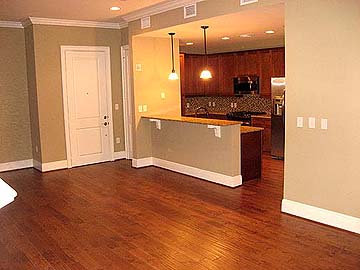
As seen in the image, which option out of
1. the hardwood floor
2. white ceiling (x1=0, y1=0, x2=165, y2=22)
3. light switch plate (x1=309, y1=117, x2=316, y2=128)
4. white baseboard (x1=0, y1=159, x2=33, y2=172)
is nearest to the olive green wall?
white ceiling (x1=0, y1=0, x2=165, y2=22)

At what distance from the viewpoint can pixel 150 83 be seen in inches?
300

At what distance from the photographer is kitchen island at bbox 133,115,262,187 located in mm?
6027

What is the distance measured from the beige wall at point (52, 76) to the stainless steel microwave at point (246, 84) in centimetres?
359

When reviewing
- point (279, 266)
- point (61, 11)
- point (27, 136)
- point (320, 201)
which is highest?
point (61, 11)

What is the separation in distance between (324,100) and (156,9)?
3265mm

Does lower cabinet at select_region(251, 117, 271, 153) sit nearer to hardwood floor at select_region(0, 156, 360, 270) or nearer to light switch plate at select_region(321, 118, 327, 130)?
hardwood floor at select_region(0, 156, 360, 270)

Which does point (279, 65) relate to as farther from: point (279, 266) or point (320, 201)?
point (279, 266)

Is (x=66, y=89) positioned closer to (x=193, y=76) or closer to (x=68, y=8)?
(x=68, y=8)

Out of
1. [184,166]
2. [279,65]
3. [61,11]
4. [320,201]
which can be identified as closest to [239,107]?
[279,65]

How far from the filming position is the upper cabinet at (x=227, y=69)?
908 cm

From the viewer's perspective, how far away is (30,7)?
6.09m

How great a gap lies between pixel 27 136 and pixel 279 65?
18.1 ft

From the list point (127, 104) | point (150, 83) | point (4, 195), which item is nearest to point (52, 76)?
point (127, 104)

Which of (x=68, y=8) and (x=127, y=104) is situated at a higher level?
(x=68, y=8)
